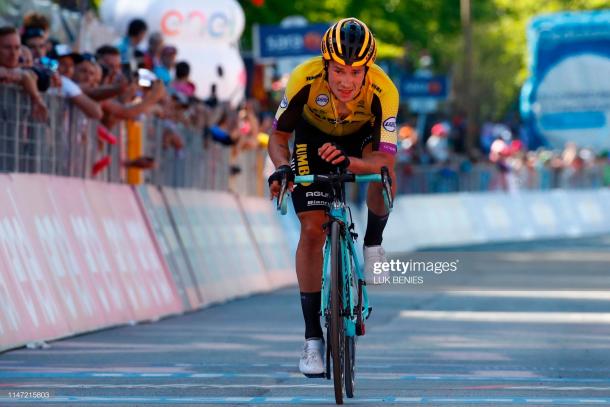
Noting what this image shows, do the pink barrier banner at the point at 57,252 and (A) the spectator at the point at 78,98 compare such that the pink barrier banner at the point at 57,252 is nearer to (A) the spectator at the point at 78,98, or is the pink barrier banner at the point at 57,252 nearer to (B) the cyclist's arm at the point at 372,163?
(A) the spectator at the point at 78,98

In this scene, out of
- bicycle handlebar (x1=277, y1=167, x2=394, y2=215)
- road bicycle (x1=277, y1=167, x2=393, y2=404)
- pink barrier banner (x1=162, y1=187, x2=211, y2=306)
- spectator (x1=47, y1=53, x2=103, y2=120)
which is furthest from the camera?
pink barrier banner (x1=162, y1=187, x2=211, y2=306)

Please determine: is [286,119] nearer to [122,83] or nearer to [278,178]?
[278,178]

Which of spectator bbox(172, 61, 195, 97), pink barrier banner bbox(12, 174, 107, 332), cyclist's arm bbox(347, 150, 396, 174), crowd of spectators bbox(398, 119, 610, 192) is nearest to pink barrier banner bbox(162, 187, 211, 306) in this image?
spectator bbox(172, 61, 195, 97)

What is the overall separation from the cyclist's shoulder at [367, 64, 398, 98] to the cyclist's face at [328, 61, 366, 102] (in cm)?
12

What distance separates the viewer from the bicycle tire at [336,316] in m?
9.11

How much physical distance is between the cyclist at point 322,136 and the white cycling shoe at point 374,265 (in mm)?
11

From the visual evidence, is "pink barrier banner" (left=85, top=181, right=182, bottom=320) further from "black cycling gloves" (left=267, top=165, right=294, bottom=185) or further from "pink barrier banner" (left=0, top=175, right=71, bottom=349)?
"black cycling gloves" (left=267, top=165, right=294, bottom=185)

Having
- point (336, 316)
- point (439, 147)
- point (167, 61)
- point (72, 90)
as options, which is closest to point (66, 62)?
point (72, 90)

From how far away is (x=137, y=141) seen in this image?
16.8 metres

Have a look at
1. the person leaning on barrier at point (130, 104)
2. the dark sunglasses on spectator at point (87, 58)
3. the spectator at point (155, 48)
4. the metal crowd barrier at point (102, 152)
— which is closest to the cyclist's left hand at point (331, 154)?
the metal crowd barrier at point (102, 152)

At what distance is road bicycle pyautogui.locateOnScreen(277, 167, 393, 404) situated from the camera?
924cm

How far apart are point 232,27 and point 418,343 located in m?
12.4

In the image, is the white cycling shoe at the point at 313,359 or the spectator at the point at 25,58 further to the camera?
the spectator at the point at 25,58

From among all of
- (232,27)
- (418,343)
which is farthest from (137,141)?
(232,27)
